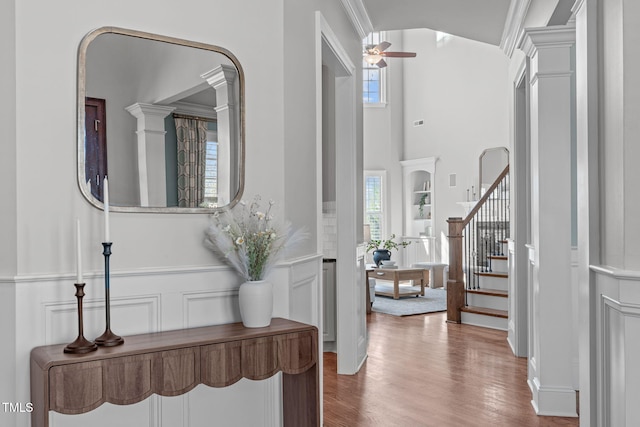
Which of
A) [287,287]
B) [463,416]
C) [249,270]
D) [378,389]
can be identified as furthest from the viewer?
[378,389]

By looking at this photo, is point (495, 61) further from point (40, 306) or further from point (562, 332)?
point (40, 306)

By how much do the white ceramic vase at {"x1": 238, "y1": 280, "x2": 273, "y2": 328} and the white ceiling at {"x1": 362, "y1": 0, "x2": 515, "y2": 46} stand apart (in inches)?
109

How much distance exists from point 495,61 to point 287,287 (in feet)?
26.6

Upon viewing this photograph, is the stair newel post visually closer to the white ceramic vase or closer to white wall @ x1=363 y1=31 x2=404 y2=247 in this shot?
the white ceramic vase

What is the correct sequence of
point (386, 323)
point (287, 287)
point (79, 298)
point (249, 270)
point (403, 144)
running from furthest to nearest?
point (403, 144) < point (386, 323) < point (287, 287) < point (249, 270) < point (79, 298)

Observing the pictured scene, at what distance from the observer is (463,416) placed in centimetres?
330

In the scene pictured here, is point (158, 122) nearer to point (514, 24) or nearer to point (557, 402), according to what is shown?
point (557, 402)

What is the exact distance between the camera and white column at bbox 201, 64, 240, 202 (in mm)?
2551

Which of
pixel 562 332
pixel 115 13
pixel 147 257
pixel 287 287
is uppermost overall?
pixel 115 13

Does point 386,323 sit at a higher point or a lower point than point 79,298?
lower

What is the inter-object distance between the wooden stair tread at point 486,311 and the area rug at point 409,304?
2.79 ft

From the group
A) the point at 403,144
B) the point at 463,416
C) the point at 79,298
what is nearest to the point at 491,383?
the point at 463,416

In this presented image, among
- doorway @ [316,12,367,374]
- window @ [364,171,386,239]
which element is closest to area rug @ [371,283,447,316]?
doorway @ [316,12,367,374]

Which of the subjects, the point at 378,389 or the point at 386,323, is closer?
the point at 378,389
